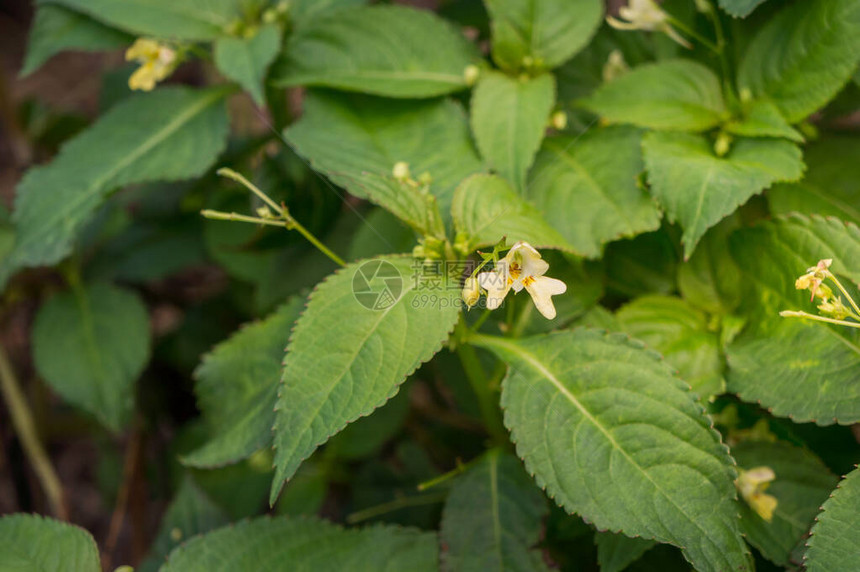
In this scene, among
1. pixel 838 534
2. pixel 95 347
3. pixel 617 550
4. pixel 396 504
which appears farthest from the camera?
pixel 95 347

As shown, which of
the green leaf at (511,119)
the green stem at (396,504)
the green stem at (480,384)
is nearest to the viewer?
the green stem at (480,384)

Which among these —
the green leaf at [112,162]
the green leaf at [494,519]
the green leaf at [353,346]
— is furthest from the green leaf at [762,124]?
the green leaf at [112,162]

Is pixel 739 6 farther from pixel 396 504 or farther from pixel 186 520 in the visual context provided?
pixel 186 520

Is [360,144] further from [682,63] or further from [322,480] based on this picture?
[322,480]

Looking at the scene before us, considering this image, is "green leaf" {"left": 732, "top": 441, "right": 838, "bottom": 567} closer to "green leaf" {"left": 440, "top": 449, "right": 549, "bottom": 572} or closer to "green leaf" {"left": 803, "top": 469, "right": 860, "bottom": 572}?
"green leaf" {"left": 803, "top": 469, "right": 860, "bottom": 572}

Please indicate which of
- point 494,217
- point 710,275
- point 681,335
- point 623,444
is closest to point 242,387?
point 494,217

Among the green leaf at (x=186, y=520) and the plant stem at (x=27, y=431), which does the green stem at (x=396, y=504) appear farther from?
the plant stem at (x=27, y=431)
